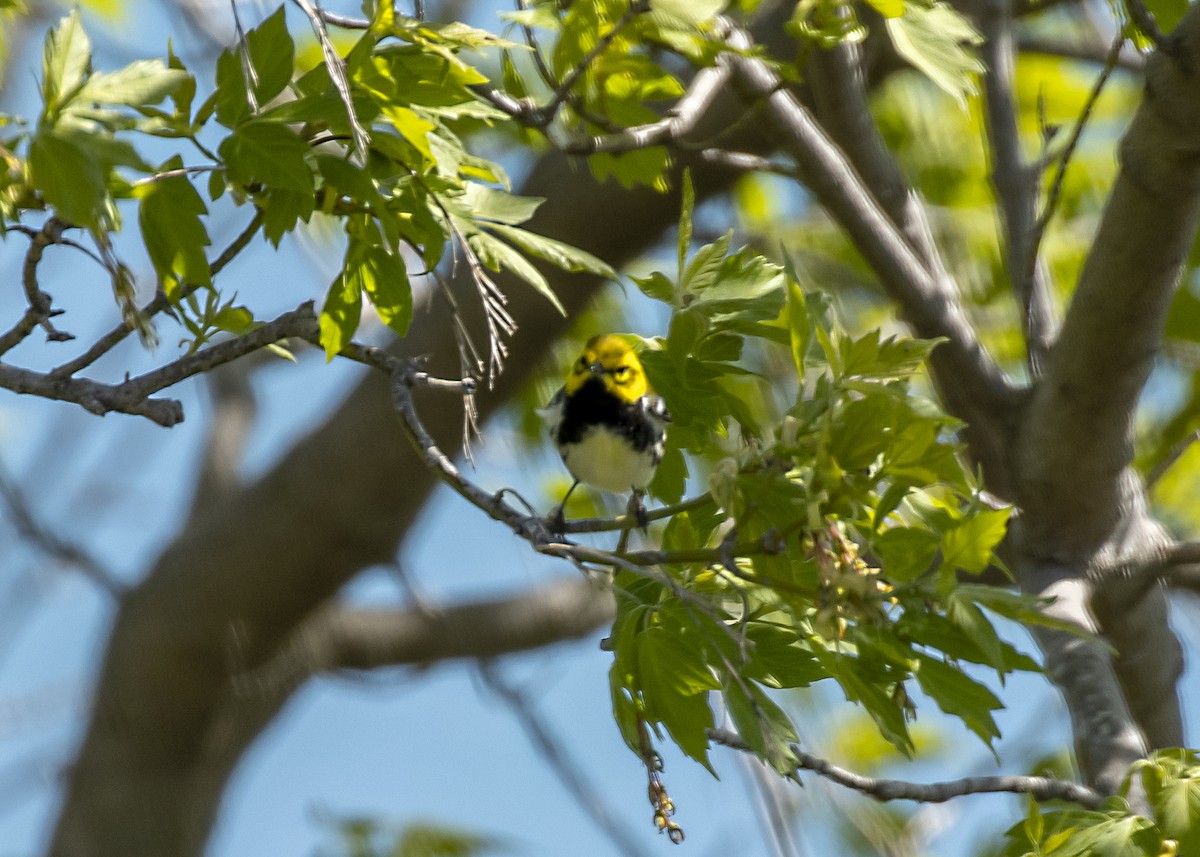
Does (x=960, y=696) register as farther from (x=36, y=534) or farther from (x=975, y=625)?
(x=36, y=534)

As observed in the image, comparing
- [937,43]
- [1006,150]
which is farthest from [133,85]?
[1006,150]

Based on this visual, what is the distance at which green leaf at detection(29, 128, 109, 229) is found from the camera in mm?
1344

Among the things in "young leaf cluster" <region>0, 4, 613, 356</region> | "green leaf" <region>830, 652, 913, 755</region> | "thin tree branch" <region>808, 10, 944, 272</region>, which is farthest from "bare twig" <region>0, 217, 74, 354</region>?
"thin tree branch" <region>808, 10, 944, 272</region>

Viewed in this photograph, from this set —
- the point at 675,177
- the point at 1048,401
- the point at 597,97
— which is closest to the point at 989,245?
the point at 675,177

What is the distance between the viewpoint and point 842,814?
3666mm

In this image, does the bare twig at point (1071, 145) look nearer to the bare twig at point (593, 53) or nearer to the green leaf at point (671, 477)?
the bare twig at point (593, 53)

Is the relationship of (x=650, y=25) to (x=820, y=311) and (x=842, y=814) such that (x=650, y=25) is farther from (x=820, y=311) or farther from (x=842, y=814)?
(x=842, y=814)

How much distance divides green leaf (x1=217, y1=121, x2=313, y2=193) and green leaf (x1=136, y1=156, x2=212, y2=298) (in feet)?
0.31

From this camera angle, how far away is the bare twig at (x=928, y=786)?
170cm

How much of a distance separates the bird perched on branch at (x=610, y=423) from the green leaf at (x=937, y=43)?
73 centimetres

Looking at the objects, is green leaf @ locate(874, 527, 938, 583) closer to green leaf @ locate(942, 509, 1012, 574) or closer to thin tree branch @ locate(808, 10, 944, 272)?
green leaf @ locate(942, 509, 1012, 574)

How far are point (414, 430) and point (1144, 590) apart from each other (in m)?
1.93

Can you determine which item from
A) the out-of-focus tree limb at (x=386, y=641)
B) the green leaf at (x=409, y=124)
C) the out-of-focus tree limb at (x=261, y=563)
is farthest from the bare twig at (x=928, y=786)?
the out-of-focus tree limb at (x=386, y=641)

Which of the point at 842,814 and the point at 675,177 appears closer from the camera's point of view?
the point at 842,814
